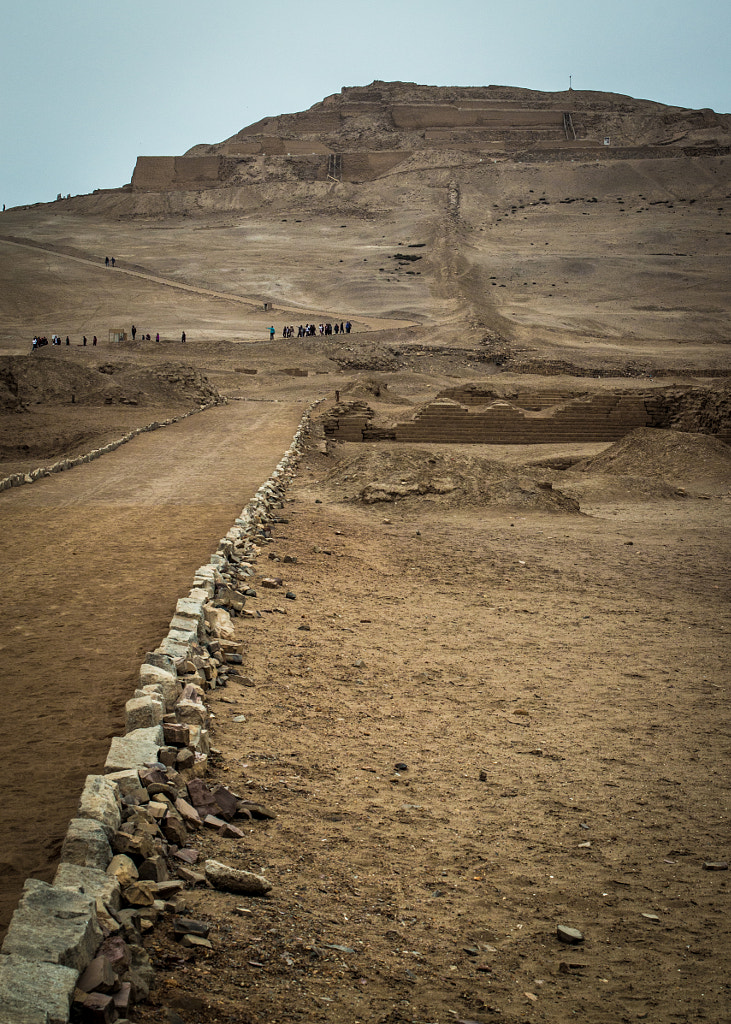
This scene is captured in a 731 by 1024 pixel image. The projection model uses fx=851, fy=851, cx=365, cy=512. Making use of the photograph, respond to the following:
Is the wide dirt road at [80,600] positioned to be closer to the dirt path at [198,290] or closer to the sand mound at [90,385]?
the sand mound at [90,385]

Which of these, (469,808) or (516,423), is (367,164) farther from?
(469,808)

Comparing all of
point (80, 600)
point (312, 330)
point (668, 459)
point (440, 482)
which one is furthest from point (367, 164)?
point (80, 600)

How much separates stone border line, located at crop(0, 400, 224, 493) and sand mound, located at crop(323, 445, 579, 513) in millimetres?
4632

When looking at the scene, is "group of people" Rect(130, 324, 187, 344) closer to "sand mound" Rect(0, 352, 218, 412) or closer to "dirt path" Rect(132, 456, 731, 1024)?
"sand mound" Rect(0, 352, 218, 412)

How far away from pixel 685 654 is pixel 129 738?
5.53 m

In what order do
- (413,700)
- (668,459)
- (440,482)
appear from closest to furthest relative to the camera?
(413,700), (440,482), (668,459)

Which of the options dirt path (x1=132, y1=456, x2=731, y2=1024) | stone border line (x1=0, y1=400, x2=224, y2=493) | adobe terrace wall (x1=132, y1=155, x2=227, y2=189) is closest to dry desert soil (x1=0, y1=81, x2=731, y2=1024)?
dirt path (x1=132, y1=456, x2=731, y2=1024)

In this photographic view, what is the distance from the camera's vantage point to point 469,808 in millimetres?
4641

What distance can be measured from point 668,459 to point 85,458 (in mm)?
12229

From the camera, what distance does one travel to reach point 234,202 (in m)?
83.6

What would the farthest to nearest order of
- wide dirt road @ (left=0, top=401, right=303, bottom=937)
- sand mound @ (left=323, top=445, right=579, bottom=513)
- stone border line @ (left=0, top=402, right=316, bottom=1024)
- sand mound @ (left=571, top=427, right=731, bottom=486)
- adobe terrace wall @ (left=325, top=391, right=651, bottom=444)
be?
1. adobe terrace wall @ (left=325, top=391, right=651, bottom=444)
2. sand mound @ (left=571, top=427, right=731, bottom=486)
3. sand mound @ (left=323, top=445, right=579, bottom=513)
4. wide dirt road @ (left=0, top=401, right=303, bottom=937)
5. stone border line @ (left=0, top=402, right=316, bottom=1024)

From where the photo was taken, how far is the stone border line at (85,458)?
13.3 meters

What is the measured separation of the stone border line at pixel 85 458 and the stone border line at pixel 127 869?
8744mm

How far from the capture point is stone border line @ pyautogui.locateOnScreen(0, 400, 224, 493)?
524 inches
